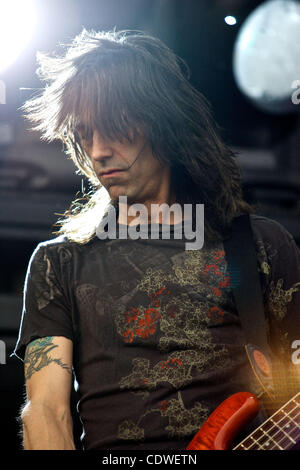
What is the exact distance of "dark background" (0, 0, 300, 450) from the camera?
2.53 metres

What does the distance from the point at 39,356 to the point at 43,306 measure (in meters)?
0.15

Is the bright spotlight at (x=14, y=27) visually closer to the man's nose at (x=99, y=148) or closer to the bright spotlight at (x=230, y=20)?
the bright spotlight at (x=230, y=20)

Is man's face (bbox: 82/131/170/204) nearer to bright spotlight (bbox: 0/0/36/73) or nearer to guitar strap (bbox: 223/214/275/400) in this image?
guitar strap (bbox: 223/214/275/400)

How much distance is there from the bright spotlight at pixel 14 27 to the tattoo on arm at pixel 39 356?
5.16 ft

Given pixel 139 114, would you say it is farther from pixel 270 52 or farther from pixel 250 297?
pixel 270 52

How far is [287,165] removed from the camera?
161 inches

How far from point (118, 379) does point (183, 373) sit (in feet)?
0.57

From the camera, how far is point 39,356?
58.7 inches

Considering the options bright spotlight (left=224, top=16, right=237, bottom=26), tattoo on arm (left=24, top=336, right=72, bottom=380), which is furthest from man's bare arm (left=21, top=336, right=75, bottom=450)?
bright spotlight (left=224, top=16, right=237, bottom=26)

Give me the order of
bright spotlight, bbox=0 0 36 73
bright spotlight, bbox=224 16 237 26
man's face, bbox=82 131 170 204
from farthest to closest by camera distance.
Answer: bright spotlight, bbox=224 16 237 26
bright spotlight, bbox=0 0 36 73
man's face, bbox=82 131 170 204

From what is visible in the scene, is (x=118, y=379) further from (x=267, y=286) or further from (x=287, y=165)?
(x=287, y=165)

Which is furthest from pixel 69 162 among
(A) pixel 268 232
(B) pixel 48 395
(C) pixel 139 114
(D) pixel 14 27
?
(B) pixel 48 395

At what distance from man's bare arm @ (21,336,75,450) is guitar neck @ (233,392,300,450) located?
431 mm
